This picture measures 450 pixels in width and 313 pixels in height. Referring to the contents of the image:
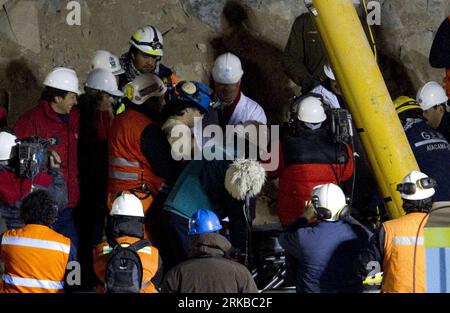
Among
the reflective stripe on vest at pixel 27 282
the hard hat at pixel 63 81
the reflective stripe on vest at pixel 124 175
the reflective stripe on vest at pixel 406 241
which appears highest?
the hard hat at pixel 63 81

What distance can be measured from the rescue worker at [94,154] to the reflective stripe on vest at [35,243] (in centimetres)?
277

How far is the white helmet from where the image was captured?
37.7ft

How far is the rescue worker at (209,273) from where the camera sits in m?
9.22

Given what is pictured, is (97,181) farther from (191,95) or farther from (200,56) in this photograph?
(200,56)

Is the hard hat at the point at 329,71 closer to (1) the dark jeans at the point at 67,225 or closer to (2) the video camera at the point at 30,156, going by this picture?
(1) the dark jeans at the point at 67,225

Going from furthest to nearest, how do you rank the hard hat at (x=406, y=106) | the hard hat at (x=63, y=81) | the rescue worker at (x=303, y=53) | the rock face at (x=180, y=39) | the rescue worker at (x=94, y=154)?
the rock face at (x=180, y=39)
the rescue worker at (x=303, y=53)
the rescue worker at (x=94, y=154)
the hard hat at (x=406, y=106)
the hard hat at (x=63, y=81)

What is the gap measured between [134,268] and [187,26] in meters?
6.46

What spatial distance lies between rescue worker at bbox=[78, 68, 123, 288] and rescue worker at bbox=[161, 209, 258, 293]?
3.51 meters

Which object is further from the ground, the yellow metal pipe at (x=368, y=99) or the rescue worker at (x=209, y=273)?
the yellow metal pipe at (x=368, y=99)

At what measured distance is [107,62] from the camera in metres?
13.6

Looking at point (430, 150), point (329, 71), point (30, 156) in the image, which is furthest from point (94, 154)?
point (430, 150)

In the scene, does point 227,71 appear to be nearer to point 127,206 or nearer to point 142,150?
point 142,150

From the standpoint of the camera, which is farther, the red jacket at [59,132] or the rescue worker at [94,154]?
the rescue worker at [94,154]

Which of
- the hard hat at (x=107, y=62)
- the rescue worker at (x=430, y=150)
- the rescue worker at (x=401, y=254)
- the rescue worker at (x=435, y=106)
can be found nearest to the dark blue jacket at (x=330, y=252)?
the rescue worker at (x=401, y=254)
